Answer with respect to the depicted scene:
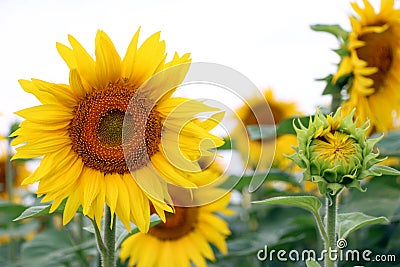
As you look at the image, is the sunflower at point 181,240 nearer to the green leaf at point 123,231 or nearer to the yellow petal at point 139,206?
the green leaf at point 123,231

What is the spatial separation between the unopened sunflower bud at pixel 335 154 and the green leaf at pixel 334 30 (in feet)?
2.06

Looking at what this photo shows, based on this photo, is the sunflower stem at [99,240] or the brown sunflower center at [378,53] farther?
the brown sunflower center at [378,53]

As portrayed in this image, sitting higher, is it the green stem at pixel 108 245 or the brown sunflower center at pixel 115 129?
the brown sunflower center at pixel 115 129

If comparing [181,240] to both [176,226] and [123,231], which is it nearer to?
[176,226]

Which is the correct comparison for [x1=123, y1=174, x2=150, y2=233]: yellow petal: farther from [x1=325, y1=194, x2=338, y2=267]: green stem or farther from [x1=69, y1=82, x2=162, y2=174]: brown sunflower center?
[x1=325, y1=194, x2=338, y2=267]: green stem

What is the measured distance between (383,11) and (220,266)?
86 cm

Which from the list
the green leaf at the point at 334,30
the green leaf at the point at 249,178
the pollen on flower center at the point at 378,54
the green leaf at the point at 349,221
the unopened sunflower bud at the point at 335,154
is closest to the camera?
the unopened sunflower bud at the point at 335,154

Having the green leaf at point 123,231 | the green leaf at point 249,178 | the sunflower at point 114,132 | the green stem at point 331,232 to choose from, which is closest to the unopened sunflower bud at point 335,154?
the green stem at point 331,232

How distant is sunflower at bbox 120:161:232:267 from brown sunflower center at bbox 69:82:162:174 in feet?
1.70

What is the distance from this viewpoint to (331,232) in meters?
1.04

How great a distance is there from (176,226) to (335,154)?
2.45 feet

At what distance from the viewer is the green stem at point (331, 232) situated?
3.38 ft

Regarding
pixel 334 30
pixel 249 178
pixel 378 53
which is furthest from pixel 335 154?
pixel 378 53

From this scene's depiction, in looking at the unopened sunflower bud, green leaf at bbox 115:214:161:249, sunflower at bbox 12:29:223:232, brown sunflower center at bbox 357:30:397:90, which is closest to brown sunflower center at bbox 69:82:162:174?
sunflower at bbox 12:29:223:232
